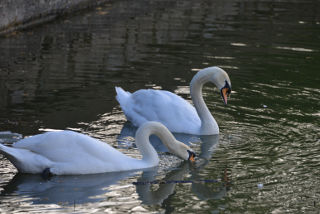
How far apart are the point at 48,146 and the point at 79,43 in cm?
739

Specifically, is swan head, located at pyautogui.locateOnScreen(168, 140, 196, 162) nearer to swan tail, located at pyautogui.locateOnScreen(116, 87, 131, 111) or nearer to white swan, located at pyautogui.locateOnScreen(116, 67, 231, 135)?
white swan, located at pyautogui.locateOnScreen(116, 67, 231, 135)

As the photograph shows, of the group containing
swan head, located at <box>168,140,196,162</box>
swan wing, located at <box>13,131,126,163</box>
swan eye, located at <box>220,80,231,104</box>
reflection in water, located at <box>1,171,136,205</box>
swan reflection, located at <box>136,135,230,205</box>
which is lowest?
swan reflection, located at <box>136,135,230,205</box>

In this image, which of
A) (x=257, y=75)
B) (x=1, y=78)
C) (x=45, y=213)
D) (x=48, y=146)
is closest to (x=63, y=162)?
(x=48, y=146)

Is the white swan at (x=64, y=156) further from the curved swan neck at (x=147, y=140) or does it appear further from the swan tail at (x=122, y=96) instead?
the swan tail at (x=122, y=96)

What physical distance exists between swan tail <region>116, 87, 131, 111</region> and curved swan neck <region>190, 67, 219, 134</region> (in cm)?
96

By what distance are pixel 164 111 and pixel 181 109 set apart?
23 centimetres

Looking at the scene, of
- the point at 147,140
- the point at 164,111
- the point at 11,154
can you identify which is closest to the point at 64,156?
the point at 11,154

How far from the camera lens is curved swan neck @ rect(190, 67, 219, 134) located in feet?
31.8

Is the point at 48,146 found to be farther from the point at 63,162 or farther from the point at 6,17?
the point at 6,17

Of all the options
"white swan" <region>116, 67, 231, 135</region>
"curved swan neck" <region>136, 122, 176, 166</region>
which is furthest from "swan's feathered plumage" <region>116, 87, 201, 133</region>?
"curved swan neck" <region>136, 122, 176, 166</region>

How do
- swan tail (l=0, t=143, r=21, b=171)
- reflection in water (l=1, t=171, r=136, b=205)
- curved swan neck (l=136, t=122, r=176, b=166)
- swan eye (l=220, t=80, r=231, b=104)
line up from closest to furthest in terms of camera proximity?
reflection in water (l=1, t=171, r=136, b=205) < swan tail (l=0, t=143, r=21, b=171) < curved swan neck (l=136, t=122, r=176, b=166) < swan eye (l=220, t=80, r=231, b=104)

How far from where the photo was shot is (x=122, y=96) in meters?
10.5

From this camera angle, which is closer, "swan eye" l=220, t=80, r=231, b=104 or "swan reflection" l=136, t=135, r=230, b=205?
"swan reflection" l=136, t=135, r=230, b=205

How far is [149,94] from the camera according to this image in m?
10.2
